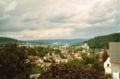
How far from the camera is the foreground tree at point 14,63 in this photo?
27797mm

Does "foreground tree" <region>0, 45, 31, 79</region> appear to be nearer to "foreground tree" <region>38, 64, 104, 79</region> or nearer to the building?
the building

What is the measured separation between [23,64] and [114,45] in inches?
442

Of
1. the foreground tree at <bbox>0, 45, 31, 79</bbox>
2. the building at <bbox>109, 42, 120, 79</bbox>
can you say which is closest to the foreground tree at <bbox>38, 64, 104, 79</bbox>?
the building at <bbox>109, 42, 120, 79</bbox>

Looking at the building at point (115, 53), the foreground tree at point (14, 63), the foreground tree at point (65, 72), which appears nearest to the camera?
the foreground tree at point (65, 72)

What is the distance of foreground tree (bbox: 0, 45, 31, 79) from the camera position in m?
27.8

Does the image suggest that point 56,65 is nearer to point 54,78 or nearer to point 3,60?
point 54,78

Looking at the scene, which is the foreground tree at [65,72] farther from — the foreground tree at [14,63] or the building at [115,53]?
the foreground tree at [14,63]

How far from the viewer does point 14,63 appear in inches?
1109

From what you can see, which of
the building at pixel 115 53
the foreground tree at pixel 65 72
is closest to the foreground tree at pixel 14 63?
the building at pixel 115 53

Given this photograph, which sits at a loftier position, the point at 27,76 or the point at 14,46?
the point at 14,46

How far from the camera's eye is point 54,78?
15781 millimetres

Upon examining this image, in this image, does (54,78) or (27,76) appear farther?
(27,76)

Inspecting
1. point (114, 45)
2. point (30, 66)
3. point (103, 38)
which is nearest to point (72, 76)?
point (114, 45)

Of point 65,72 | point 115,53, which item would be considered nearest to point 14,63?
point 115,53
